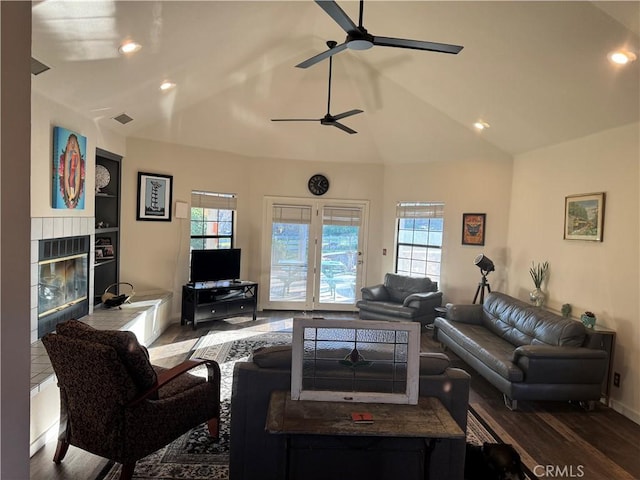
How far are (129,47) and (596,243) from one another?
475cm

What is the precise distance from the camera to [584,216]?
14.0 feet

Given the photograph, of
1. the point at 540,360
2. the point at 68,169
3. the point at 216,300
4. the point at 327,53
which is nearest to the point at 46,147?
the point at 68,169

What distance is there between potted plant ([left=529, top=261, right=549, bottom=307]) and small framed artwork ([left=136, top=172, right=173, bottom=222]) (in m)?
5.03

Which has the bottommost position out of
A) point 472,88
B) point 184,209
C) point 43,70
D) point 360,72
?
point 184,209

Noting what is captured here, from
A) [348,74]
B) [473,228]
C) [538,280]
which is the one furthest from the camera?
[473,228]

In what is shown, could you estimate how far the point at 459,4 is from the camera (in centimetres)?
325

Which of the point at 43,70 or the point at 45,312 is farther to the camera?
the point at 45,312

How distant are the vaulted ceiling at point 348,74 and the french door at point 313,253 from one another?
43.3 inches

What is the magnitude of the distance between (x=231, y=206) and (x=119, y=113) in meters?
2.37

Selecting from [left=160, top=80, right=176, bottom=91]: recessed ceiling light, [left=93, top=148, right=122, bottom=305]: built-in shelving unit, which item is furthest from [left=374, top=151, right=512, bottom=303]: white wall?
[left=93, top=148, right=122, bottom=305]: built-in shelving unit

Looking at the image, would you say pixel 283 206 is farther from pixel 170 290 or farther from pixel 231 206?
pixel 170 290

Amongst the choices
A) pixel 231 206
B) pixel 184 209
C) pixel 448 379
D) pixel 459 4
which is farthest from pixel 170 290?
pixel 459 4

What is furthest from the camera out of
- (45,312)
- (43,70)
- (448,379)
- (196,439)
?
(45,312)

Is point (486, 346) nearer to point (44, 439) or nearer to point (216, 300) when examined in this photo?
point (216, 300)
